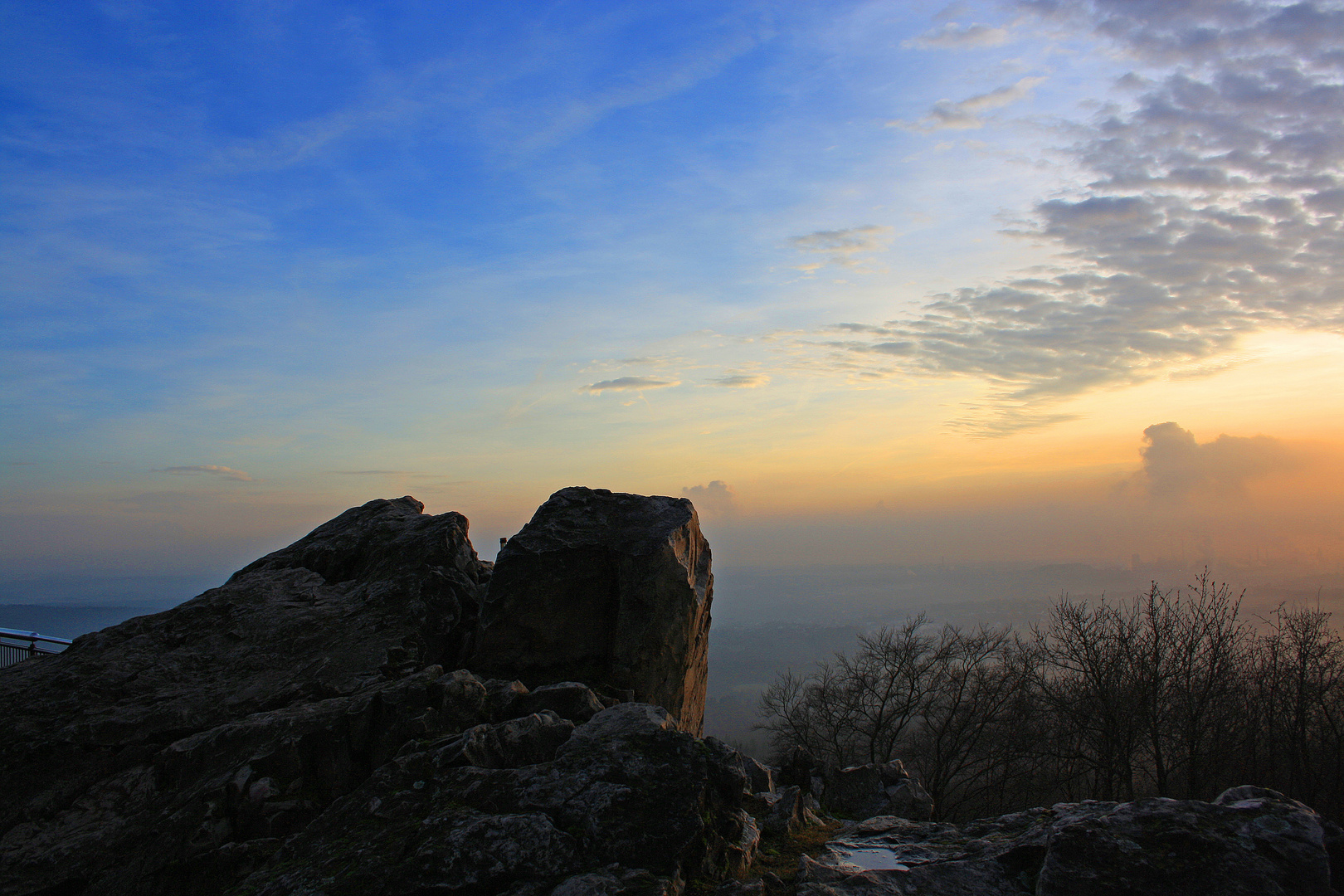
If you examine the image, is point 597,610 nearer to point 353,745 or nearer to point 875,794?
point 353,745

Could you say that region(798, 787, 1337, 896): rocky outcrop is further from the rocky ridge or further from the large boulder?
the large boulder

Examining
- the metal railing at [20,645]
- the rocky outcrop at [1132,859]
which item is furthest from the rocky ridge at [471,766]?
the metal railing at [20,645]

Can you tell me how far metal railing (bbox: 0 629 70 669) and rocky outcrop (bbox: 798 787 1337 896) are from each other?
63.6 feet

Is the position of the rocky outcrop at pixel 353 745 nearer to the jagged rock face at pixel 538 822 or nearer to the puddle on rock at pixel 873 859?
the jagged rock face at pixel 538 822

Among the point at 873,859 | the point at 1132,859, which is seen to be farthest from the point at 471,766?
the point at 1132,859

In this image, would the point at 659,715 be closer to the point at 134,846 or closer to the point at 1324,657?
the point at 134,846

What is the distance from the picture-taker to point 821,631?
17175cm

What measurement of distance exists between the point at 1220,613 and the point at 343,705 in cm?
3009

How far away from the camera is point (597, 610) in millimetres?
14703

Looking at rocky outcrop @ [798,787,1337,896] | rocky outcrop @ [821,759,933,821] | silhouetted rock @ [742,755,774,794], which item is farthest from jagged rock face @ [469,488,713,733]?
rocky outcrop @ [798,787,1337,896]

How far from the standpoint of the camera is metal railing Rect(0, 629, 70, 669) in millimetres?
17297

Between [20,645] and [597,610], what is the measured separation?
50.5 ft

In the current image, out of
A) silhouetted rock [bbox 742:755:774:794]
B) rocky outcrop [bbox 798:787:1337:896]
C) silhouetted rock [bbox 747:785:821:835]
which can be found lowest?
silhouetted rock [bbox 742:755:774:794]

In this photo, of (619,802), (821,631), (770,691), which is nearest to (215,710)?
(619,802)
